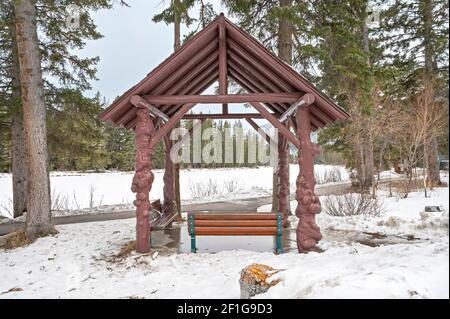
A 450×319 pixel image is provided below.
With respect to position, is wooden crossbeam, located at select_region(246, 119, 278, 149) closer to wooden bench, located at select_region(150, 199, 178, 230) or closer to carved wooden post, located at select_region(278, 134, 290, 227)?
carved wooden post, located at select_region(278, 134, 290, 227)

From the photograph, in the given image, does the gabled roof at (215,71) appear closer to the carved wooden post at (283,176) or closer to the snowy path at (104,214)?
the carved wooden post at (283,176)

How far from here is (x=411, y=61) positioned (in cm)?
1572

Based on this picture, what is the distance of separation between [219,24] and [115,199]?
1579 cm

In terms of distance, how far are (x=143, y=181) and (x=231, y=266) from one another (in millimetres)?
2408

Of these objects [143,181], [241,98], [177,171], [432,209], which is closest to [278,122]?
[241,98]

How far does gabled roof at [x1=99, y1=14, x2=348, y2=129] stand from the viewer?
5766 mm

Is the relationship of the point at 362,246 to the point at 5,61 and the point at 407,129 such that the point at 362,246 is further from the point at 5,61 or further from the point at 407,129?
the point at 5,61

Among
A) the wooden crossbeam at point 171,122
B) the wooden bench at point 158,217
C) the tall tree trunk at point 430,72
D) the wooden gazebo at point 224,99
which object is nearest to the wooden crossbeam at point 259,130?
the wooden gazebo at point 224,99

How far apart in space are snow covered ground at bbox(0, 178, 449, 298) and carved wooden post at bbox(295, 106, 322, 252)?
407 millimetres

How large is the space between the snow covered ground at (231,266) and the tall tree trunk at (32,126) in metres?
0.66

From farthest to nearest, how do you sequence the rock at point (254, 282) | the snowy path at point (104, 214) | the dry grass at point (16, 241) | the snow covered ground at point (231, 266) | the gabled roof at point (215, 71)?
the snowy path at point (104, 214), the dry grass at point (16, 241), the gabled roof at point (215, 71), the rock at point (254, 282), the snow covered ground at point (231, 266)

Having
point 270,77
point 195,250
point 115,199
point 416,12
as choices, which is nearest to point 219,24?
point 270,77

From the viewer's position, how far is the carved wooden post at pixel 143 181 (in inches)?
243

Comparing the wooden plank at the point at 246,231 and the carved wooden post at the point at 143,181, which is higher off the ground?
the carved wooden post at the point at 143,181
